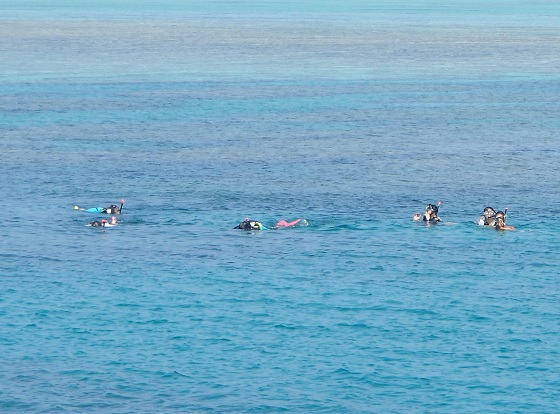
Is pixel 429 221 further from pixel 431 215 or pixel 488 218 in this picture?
pixel 488 218

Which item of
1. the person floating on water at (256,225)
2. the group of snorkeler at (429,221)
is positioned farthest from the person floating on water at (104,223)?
the person floating on water at (256,225)

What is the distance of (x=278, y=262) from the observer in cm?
6606

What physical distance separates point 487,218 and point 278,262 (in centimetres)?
1489

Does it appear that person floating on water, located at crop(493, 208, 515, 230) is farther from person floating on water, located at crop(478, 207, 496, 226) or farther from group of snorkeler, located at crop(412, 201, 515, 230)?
person floating on water, located at crop(478, 207, 496, 226)

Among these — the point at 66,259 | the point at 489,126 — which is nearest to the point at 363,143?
the point at 489,126

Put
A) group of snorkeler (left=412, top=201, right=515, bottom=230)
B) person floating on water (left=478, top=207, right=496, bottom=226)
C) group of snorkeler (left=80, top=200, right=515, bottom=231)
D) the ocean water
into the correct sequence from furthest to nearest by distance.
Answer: person floating on water (left=478, top=207, right=496, bottom=226), group of snorkeler (left=412, top=201, right=515, bottom=230), group of snorkeler (left=80, top=200, right=515, bottom=231), the ocean water

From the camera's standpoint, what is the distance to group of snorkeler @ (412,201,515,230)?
2830 inches

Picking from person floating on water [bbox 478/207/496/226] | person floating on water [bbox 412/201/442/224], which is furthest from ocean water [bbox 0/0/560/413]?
person floating on water [bbox 412/201/442/224]

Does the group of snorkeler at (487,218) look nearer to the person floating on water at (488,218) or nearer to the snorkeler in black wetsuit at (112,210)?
the person floating on water at (488,218)

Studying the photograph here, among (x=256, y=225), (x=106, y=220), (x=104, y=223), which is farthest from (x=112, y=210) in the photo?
(x=256, y=225)

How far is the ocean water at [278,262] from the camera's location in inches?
1927

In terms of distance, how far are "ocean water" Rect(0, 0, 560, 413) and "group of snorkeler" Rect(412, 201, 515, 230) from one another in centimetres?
91

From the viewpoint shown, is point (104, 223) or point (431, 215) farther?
point (431, 215)

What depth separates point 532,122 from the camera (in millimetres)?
119500
